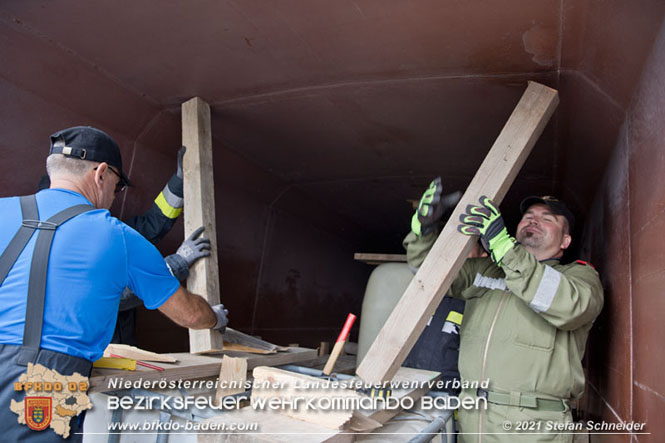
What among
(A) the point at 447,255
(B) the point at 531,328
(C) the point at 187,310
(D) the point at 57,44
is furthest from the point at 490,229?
(D) the point at 57,44

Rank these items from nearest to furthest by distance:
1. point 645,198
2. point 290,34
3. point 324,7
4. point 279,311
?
1. point 645,198
2. point 324,7
3. point 290,34
4. point 279,311

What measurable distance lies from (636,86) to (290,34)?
1.50m

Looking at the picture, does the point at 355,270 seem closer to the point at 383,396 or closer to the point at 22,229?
the point at 383,396

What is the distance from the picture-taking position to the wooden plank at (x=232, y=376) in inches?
76.5

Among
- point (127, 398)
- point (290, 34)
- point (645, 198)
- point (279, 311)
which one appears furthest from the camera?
point (279, 311)

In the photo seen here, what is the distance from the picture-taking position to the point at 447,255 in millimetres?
2037

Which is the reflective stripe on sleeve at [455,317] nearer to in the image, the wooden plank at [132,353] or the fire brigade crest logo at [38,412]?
the wooden plank at [132,353]

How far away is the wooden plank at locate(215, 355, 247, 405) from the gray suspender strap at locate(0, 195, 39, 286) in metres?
0.87

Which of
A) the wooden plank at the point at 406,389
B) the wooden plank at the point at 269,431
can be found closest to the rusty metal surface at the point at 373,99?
the wooden plank at the point at 406,389

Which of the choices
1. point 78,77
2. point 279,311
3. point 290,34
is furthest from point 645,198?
point 279,311

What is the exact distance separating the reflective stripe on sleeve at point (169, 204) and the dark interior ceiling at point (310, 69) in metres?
0.52

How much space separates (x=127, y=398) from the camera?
5.36 feet

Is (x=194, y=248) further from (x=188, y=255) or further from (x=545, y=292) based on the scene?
(x=545, y=292)

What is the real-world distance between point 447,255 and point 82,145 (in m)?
1.45
